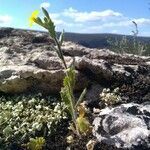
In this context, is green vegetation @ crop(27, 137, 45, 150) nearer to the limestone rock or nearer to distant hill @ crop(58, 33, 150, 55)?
the limestone rock

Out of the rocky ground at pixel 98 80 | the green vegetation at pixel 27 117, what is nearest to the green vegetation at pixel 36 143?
the green vegetation at pixel 27 117

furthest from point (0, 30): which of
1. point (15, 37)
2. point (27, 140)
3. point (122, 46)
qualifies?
point (122, 46)

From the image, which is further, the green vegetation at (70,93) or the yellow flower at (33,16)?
the yellow flower at (33,16)

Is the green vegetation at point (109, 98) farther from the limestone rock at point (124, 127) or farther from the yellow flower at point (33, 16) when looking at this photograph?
the yellow flower at point (33, 16)

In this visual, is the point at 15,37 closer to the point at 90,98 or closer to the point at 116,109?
the point at 90,98

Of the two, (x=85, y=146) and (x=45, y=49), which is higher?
(x=45, y=49)

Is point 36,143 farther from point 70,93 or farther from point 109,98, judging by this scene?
point 109,98
